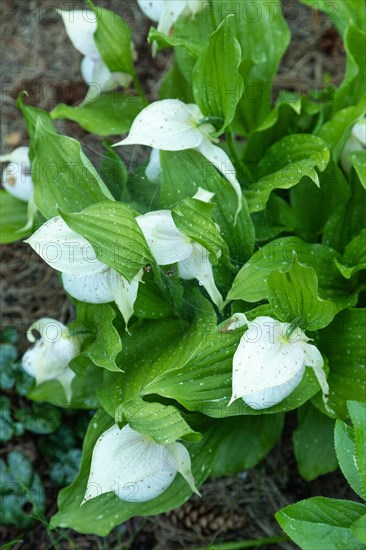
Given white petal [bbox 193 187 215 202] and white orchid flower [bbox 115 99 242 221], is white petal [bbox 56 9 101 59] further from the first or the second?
white petal [bbox 193 187 215 202]

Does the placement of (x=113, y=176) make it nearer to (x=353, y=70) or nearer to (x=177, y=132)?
(x=177, y=132)

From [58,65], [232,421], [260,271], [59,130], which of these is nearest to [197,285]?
[260,271]

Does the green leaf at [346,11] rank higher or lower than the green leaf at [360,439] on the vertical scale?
higher

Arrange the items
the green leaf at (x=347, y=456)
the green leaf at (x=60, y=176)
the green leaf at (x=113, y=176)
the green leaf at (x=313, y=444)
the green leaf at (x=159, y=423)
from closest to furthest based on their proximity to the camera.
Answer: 1. the green leaf at (x=347, y=456)
2. the green leaf at (x=159, y=423)
3. the green leaf at (x=60, y=176)
4. the green leaf at (x=113, y=176)
5. the green leaf at (x=313, y=444)

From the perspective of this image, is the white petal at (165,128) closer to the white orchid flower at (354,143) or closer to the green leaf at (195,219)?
the green leaf at (195,219)

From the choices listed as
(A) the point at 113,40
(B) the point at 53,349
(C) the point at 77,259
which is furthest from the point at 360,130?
(B) the point at 53,349

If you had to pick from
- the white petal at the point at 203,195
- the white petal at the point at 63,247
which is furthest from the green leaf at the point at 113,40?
the white petal at the point at 63,247
